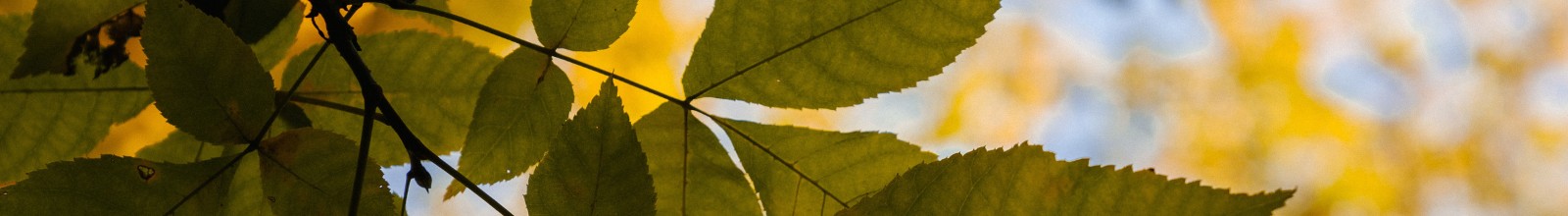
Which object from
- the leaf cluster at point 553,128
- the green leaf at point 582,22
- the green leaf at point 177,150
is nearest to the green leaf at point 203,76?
the leaf cluster at point 553,128

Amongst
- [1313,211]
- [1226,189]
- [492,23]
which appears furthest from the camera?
[1313,211]

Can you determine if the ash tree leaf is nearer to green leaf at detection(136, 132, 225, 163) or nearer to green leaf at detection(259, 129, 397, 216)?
green leaf at detection(136, 132, 225, 163)

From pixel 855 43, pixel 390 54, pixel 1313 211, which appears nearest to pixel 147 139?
pixel 390 54

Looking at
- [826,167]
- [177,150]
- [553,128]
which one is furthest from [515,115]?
[177,150]

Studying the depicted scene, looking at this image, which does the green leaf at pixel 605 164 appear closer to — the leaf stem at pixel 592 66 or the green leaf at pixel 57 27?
the leaf stem at pixel 592 66

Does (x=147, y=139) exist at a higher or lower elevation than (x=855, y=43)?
higher

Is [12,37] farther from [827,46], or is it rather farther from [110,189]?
[827,46]

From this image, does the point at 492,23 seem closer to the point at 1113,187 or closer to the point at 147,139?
the point at 147,139
